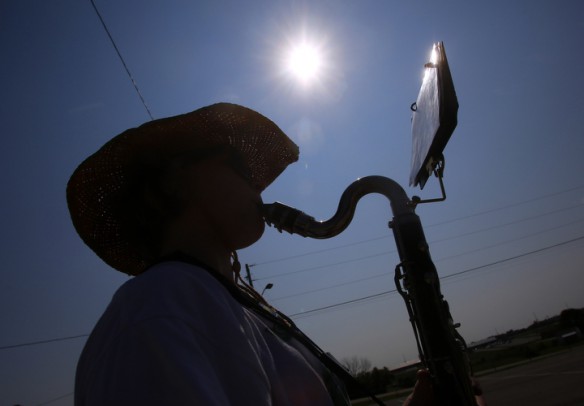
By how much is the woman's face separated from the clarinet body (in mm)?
218

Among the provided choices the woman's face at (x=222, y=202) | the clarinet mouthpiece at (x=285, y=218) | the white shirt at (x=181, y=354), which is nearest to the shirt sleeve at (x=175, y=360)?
the white shirt at (x=181, y=354)

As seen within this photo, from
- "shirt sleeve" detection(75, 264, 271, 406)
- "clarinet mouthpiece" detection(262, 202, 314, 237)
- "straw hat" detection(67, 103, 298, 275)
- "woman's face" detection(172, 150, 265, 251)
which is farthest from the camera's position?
"clarinet mouthpiece" detection(262, 202, 314, 237)

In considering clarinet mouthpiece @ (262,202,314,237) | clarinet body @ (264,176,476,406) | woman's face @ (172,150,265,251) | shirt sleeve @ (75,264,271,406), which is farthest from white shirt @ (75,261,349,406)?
clarinet body @ (264,176,476,406)

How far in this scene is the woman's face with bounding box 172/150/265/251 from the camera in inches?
70.6

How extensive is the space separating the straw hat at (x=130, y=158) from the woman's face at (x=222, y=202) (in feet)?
0.50

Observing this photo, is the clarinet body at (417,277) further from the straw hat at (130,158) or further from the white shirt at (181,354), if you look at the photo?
the white shirt at (181,354)

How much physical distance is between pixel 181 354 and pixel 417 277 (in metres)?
1.91

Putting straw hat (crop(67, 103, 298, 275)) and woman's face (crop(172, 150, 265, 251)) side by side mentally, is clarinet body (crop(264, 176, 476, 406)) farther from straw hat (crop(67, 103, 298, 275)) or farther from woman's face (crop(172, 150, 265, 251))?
straw hat (crop(67, 103, 298, 275))

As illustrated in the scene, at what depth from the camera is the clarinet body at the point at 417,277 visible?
7.10 ft

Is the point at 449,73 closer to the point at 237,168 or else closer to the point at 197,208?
the point at 237,168

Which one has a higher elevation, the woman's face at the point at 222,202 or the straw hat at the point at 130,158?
the straw hat at the point at 130,158

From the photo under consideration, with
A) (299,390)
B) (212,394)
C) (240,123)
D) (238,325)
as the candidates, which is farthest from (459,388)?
(240,123)

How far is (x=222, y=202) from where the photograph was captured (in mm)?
1823

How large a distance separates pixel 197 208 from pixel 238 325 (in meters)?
0.83
